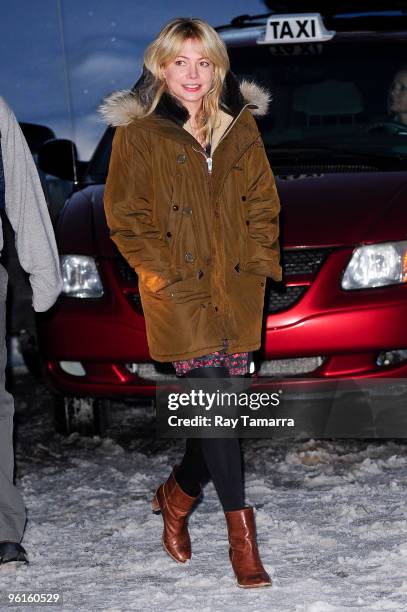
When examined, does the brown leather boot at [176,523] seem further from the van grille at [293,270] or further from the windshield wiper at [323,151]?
the windshield wiper at [323,151]

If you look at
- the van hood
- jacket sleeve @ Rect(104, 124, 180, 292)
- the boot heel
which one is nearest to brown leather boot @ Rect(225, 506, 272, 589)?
the boot heel

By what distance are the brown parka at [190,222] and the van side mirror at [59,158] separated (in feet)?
7.71

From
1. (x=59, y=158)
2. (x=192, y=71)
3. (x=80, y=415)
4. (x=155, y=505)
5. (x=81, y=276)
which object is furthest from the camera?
(x=59, y=158)

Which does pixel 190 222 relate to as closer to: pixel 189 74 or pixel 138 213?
pixel 138 213

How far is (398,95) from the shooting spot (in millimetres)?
6832

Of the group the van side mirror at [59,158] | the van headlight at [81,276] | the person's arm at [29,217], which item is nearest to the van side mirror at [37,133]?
the van side mirror at [59,158]

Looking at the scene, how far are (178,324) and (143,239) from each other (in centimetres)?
29

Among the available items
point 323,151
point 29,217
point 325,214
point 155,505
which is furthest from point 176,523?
point 323,151

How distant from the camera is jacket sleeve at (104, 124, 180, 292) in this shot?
14.1 feet

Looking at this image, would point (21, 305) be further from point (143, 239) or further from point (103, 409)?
point (143, 239)

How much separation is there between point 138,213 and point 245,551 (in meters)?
1.12

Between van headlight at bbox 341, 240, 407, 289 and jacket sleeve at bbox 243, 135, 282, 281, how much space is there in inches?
52.7

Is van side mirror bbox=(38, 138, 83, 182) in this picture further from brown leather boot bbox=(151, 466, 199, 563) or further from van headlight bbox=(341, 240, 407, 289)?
brown leather boot bbox=(151, 466, 199, 563)

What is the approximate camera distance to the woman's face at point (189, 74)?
432 centimetres
